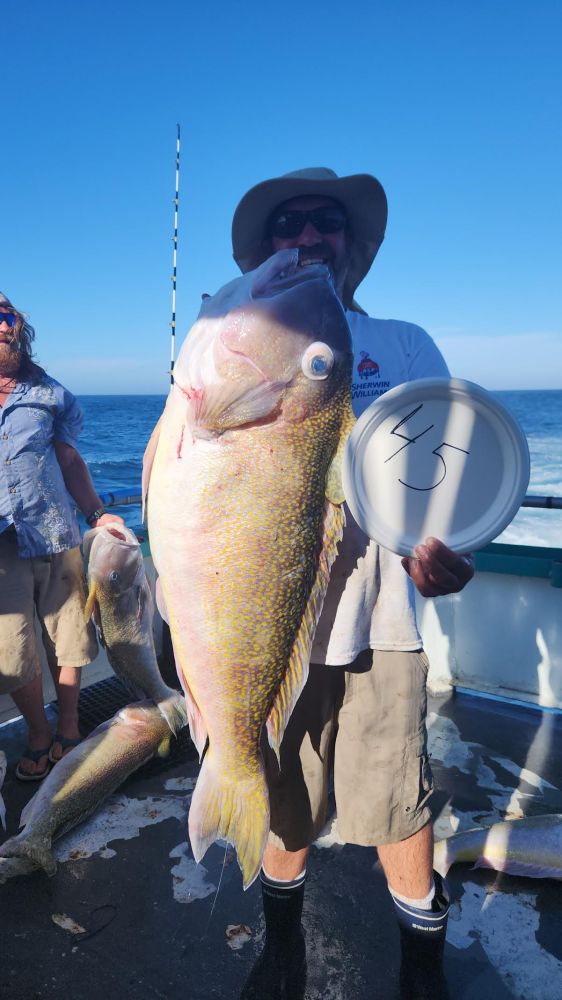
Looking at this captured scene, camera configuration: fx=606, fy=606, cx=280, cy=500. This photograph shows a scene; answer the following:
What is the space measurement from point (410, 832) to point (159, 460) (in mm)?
1391

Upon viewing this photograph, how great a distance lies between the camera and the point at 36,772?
10.9ft

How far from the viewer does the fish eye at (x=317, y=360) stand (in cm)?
153

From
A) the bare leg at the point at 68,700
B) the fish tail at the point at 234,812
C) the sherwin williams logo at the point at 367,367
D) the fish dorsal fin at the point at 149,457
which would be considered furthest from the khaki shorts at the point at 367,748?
the bare leg at the point at 68,700

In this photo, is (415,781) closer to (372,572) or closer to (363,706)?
(363,706)

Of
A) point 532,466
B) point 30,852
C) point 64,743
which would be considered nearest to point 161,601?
point 30,852

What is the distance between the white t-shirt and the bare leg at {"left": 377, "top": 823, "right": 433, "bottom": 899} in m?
Result: 0.62

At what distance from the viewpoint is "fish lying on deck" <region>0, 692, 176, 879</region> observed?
256 cm

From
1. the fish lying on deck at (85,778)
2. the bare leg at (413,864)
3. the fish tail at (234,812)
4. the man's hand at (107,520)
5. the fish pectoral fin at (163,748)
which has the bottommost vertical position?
the fish pectoral fin at (163,748)

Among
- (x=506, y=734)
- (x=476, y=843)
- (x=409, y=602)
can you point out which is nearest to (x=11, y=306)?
(x=409, y=602)

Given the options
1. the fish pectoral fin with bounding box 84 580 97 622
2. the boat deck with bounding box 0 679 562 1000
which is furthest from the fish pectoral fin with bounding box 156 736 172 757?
the fish pectoral fin with bounding box 84 580 97 622

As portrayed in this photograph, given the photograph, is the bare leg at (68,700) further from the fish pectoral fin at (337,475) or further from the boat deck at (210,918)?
the fish pectoral fin at (337,475)

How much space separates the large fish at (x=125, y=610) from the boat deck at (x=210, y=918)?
48 cm

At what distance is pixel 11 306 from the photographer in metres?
3.36

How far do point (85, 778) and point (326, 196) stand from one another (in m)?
2.72
